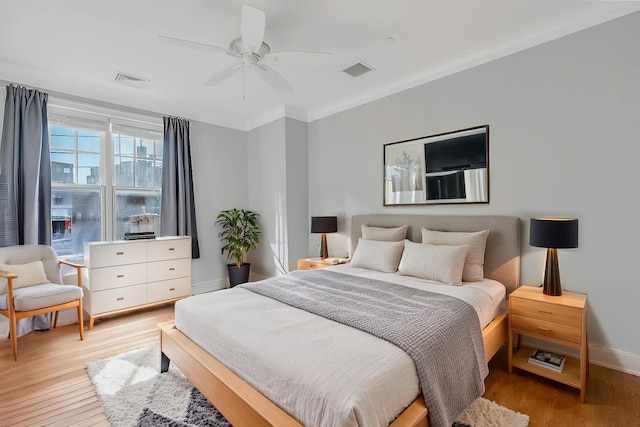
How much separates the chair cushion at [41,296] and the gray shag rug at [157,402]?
773 mm

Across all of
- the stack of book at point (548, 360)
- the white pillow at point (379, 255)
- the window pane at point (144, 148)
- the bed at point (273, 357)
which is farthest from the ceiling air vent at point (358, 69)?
the stack of book at point (548, 360)

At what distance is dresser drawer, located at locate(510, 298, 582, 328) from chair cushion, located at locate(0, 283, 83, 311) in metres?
3.94

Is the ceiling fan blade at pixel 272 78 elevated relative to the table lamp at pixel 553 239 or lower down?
elevated

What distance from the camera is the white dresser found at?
3.38m

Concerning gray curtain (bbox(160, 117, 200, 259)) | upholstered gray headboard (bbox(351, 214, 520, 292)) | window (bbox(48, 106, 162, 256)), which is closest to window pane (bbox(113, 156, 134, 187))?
window (bbox(48, 106, 162, 256))

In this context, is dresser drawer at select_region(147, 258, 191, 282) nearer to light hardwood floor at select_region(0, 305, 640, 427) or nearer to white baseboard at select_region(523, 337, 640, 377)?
light hardwood floor at select_region(0, 305, 640, 427)

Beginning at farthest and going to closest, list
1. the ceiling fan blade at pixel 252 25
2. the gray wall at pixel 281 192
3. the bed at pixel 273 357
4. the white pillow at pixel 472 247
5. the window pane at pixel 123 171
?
1. the gray wall at pixel 281 192
2. the window pane at pixel 123 171
3. the white pillow at pixel 472 247
4. the ceiling fan blade at pixel 252 25
5. the bed at pixel 273 357

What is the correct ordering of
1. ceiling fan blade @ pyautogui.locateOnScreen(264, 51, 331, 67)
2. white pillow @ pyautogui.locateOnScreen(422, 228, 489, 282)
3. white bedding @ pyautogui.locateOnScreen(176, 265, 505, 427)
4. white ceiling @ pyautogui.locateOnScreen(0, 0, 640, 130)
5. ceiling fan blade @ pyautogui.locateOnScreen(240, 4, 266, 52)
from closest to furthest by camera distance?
1. white bedding @ pyautogui.locateOnScreen(176, 265, 505, 427)
2. ceiling fan blade @ pyautogui.locateOnScreen(240, 4, 266, 52)
3. white ceiling @ pyautogui.locateOnScreen(0, 0, 640, 130)
4. ceiling fan blade @ pyautogui.locateOnScreen(264, 51, 331, 67)
5. white pillow @ pyautogui.locateOnScreen(422, 228, 489, 282)

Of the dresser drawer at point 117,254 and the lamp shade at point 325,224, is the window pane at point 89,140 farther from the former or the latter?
the lamp shade at point 325,224

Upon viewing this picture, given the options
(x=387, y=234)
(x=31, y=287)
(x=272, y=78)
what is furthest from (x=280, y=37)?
(x=31, y=287)

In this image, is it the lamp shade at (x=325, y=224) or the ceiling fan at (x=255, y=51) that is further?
the lamp shade at (x=325, y=224)

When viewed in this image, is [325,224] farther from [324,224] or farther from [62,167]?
[62,167]

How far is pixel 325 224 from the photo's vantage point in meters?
4.08

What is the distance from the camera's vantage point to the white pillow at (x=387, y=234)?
3.39m
